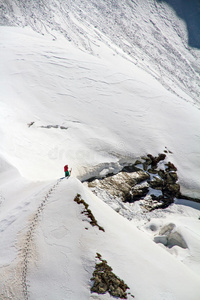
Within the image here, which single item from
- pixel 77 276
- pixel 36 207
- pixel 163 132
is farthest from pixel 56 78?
pixel 77 276

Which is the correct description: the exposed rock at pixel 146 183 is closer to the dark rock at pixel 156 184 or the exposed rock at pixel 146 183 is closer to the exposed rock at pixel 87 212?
the dark rock at pixel 156 184

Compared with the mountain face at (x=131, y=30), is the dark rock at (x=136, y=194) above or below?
below

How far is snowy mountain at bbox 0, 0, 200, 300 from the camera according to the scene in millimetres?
4676

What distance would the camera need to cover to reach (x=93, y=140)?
42.7ft

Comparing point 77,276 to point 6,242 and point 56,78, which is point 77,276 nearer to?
point 6,242

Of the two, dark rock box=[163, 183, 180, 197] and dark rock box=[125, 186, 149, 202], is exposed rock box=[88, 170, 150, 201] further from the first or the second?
dark rock box=[163, 183, 180, 197]

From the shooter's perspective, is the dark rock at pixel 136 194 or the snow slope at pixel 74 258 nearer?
the snow slope at pixel 74 258

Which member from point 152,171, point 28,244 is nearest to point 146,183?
point 152,171

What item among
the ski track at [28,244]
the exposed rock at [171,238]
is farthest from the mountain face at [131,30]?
the ski track at [28,244]

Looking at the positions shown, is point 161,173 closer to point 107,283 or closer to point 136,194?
point 136,194

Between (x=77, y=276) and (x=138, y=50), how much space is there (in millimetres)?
24675

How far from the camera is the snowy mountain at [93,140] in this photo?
184 inches

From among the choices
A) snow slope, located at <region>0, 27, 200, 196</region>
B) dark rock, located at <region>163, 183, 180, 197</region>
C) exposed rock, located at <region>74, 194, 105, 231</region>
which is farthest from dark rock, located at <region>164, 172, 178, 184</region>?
exposed rock, located at <region>74, 194, 105, 231</region>

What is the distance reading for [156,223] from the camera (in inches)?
365
